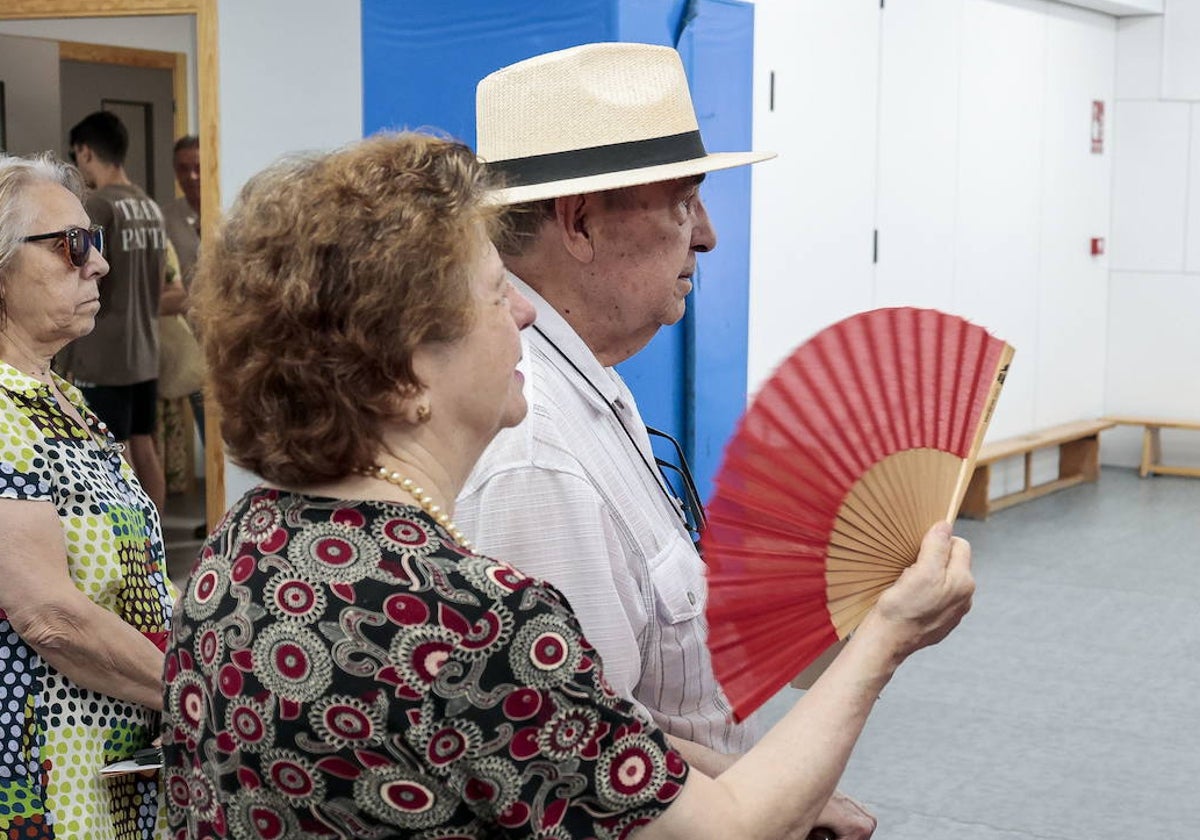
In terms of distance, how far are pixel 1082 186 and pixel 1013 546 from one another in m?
3.21

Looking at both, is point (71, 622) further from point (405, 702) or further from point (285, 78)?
point (285, 78)

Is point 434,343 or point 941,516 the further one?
point 941,516

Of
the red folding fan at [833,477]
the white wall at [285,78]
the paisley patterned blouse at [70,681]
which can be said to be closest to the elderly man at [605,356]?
the red folding fan at [833,477]

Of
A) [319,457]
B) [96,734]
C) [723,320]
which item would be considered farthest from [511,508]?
[723,320]

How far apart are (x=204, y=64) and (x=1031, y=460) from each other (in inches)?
229

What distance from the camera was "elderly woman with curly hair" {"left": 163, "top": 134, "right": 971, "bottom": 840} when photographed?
114 cm

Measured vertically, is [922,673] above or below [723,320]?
below

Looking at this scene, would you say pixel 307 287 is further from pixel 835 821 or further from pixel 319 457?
pixel 835 821

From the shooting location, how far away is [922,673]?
564 centimetres

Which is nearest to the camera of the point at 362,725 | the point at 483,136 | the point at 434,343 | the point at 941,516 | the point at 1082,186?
the point at 362,725

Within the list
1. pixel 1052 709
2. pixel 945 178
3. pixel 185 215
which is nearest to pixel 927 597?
pixel 1052 709

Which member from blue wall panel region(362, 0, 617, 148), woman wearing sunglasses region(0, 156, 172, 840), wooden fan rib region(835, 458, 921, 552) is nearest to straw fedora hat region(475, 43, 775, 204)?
wooden fan rib region(835, 458, 921, 552)

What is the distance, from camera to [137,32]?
703cm

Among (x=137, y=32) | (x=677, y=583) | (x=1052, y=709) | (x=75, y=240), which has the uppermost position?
(x=137, y=32)
